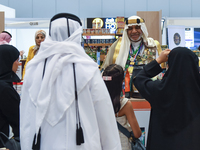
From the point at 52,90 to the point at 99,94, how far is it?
0.24m

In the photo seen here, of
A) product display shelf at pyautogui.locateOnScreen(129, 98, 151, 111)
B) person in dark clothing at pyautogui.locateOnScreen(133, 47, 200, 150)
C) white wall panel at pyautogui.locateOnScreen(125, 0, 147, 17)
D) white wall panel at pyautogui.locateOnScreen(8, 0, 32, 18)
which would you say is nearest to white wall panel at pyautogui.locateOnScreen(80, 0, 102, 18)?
white wall panel at pyautogui.locateOnScreen(125, 0, 147, 17)

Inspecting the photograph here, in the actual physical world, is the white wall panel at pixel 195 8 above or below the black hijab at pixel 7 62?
above

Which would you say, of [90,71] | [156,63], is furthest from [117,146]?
[156,63]

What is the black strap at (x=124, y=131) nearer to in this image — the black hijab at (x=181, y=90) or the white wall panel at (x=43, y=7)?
the black hijab at (x=181, y=90)

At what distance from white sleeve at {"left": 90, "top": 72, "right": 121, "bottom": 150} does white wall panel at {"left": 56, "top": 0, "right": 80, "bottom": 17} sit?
9400 millimetres

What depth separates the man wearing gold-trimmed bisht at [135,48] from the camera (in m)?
3.53

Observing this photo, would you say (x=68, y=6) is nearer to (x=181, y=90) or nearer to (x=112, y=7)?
(x=112, y=7)

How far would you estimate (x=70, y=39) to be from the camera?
1.35 m

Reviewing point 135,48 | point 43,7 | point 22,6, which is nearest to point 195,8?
point 43,7

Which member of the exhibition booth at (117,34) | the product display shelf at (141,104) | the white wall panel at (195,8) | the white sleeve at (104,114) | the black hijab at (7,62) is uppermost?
the white wall panel at (195,8)

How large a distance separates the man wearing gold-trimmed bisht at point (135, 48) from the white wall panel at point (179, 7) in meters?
7.12

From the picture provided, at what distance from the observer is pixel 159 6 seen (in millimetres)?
10227

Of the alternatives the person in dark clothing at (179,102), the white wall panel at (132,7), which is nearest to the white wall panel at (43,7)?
the white wall panel at (132,7)

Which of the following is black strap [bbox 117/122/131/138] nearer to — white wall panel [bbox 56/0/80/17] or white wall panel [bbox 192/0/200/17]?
white wall panel [bbox 56/0/80/17]
